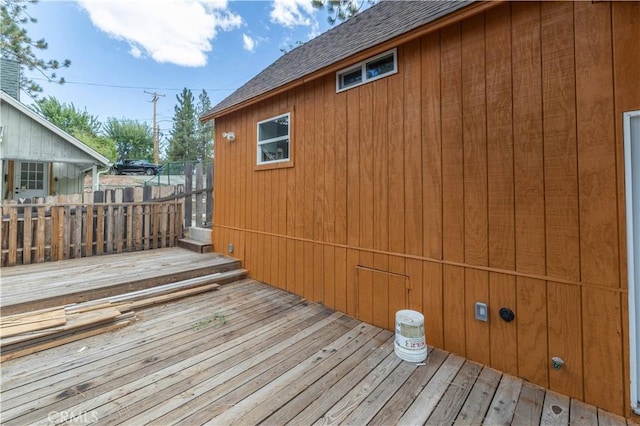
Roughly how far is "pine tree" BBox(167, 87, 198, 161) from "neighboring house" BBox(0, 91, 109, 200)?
1467cm

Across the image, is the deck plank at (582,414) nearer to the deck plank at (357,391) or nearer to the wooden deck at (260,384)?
the wooden deck at (260,384)

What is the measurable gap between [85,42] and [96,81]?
35.2 feet

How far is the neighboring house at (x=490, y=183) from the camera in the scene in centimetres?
180

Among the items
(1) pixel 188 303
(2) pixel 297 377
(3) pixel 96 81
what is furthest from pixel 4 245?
(3) pixel 96 81

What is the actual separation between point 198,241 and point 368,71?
4.57 m

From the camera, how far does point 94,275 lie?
12.3 ft

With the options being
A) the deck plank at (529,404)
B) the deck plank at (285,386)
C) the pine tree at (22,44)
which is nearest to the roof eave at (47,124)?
the pine tree at (22,44)

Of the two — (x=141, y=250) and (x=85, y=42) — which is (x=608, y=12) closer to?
(x=141, y=250)

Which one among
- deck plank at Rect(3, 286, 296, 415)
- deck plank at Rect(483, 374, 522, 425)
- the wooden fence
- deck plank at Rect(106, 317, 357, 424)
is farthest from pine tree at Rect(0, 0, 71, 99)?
deck plank at Rect(483, 374, 522, 425)

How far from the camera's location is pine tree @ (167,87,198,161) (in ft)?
78.9

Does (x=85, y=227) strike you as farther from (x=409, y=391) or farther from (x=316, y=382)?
(x=409, y=391)

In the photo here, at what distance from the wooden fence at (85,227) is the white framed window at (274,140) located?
2733mm

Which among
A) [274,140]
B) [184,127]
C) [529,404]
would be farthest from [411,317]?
[184,127]

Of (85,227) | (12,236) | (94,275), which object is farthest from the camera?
(85,227)
